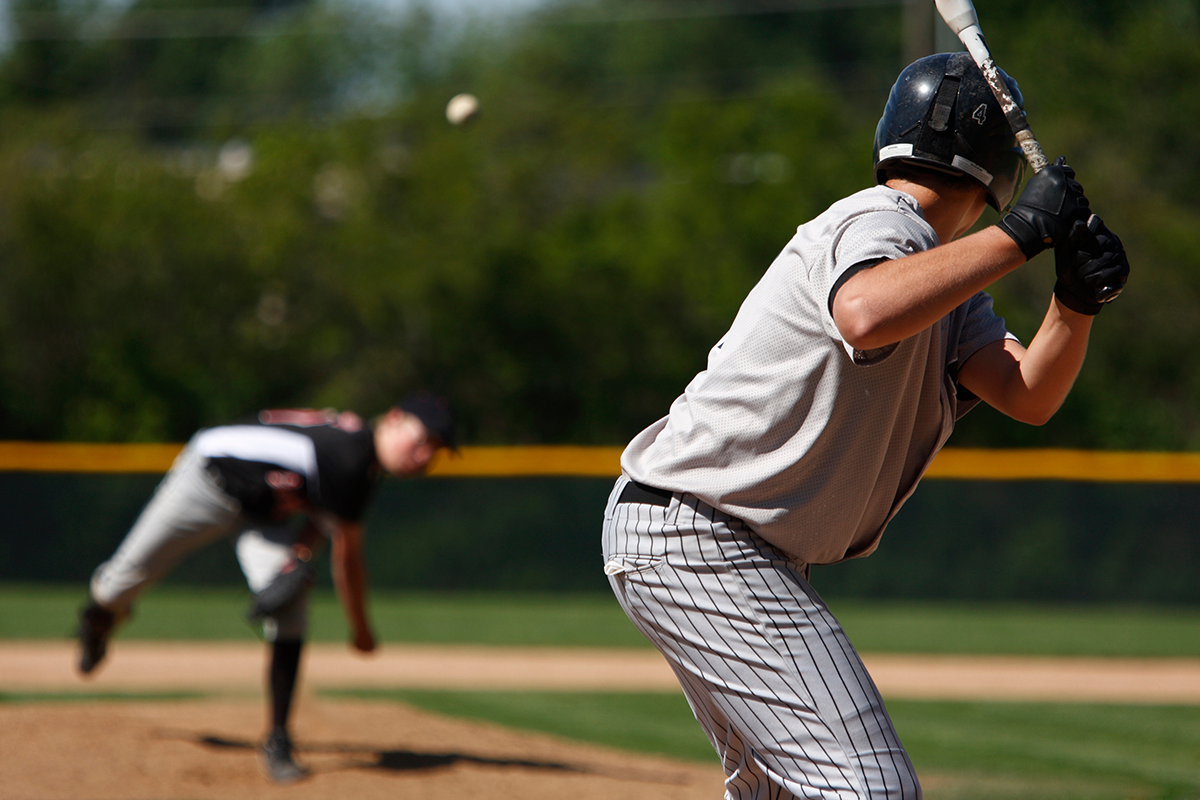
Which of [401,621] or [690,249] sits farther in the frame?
[690,249]

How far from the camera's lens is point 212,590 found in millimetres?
11086

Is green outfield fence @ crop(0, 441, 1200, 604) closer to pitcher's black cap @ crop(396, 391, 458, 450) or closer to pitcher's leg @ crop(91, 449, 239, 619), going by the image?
A: pitcher's leg @ crop(91, 449, 239, 619)

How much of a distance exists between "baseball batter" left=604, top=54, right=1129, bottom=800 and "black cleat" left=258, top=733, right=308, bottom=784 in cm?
262

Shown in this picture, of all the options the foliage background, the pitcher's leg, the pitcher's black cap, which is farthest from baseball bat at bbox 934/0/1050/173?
the foliage background

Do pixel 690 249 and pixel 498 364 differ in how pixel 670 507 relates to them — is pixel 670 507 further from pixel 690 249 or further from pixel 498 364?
pixel 690 249

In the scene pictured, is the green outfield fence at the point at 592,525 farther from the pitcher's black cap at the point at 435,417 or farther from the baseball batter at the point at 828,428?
the baseball batter at the point at 828,428

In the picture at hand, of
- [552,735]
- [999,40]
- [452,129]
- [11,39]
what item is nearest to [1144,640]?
[552,735]

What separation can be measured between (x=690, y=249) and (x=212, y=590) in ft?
29.1

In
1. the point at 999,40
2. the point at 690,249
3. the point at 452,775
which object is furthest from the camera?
the point at 999,40

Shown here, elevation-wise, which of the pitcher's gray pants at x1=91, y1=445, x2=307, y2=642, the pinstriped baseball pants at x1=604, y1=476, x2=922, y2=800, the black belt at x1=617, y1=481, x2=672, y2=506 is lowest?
the pitcher's gray pants at x1=91, y1=445, x2=307, y2=642

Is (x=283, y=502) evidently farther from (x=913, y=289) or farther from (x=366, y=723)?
(x=913, y=289)

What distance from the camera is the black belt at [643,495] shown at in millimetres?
2201

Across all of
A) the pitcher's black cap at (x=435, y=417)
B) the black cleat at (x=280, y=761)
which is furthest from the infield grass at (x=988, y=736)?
the pitcher's black cap at (x=435, y=417)

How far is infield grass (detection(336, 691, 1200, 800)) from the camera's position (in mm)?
4727
